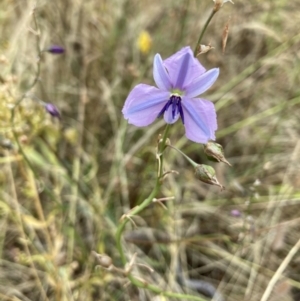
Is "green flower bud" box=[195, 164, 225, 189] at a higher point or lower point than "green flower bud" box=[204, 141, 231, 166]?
lower

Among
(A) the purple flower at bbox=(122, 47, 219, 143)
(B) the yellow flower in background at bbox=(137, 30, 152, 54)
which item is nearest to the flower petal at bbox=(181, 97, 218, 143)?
(A) the purple flower at bbox=(122, 47, 219, 143)

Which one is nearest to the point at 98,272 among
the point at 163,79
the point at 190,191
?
the point at 190,191

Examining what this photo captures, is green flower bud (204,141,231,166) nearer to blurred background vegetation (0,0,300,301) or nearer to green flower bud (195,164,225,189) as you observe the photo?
green flower bud (195,164,225,189)

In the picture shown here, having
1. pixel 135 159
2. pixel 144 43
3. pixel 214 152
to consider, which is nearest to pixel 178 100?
pixel 214 152

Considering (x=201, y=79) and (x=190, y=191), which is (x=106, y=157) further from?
(x=201, y=79)

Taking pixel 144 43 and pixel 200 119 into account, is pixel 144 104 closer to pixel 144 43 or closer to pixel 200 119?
pixel 200 119

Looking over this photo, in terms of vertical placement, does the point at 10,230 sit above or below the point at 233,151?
below

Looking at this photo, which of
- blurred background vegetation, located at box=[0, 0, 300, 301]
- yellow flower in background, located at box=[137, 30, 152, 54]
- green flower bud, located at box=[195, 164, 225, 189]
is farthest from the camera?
yellow flower in background, located at box=[137, 30, 152, 54]

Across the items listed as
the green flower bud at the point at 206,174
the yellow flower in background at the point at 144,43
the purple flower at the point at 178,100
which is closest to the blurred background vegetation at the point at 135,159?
the yellow flower in background at the point at 144,43
